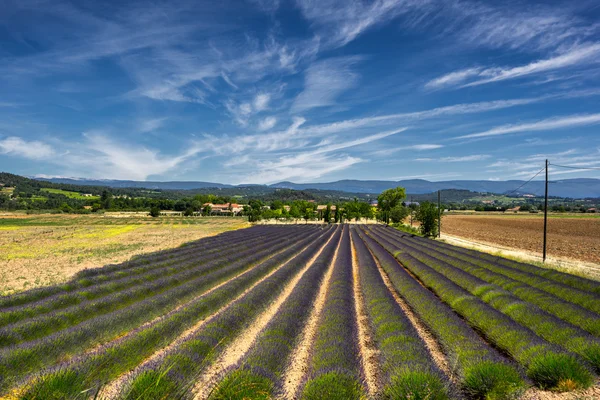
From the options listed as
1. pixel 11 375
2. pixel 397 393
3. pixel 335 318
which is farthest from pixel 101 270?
pixel 397 393

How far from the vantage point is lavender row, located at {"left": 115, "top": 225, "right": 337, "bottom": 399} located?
4930 millimetres

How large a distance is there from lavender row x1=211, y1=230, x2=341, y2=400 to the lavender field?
0.10 ft

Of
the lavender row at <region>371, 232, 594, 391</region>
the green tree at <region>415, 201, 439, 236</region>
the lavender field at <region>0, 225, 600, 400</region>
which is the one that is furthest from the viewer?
the green tree at <region>415, 201, 439, 236</region>

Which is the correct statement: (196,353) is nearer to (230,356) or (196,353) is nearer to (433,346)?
(230,356)

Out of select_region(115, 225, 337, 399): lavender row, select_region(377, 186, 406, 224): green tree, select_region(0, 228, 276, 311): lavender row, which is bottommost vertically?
select_region(0, 228, 276, 311): lavender row

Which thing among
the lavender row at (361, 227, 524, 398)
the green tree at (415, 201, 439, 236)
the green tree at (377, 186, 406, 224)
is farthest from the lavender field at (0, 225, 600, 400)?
the green tree at (377, 186, 406, 224)

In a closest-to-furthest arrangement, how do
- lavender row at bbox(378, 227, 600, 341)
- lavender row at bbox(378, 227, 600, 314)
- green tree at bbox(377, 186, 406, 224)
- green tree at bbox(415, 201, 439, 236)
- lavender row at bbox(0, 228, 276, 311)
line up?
lavender row at bbox(378, 227, 600, 341) < lavender row at bbox(378, 227, 600, 314) < lavender row at bbox(0, 228, 276, 311) < green tree at bbox(415, 201, 439, 236) < green tree at bbox(377, 186, 406, 224)

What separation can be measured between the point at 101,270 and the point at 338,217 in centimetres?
8101

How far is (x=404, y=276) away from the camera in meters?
15.5

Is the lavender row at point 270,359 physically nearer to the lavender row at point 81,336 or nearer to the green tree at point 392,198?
the lavender row at point 81,336

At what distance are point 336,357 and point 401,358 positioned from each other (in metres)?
1.30

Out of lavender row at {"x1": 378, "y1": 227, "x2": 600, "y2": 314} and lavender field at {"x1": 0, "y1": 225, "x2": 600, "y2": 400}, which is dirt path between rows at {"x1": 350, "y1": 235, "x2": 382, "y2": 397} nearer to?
→ lavender field at {"x1": 0, "y1": 225, "x2": 600, "y2": 400}

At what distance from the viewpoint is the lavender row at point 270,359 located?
4.91 meters

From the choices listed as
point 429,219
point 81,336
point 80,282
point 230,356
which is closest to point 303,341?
point 230,356
